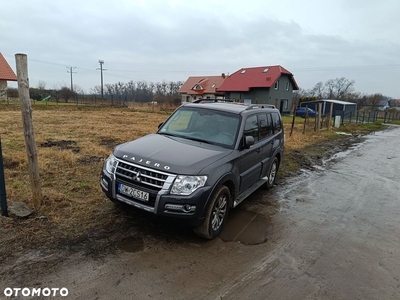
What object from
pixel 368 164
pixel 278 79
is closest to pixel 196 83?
pixel 278 79

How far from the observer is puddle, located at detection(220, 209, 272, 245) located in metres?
3.90

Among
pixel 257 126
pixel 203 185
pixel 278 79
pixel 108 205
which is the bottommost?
pixel 108 205

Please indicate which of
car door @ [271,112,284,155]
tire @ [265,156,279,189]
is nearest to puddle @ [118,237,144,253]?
tire @ [265,156,279,189]

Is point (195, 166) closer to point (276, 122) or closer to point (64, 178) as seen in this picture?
point (276, 122)

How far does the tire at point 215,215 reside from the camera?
11.7ft

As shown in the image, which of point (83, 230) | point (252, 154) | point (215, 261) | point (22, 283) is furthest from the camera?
point (252, 154)

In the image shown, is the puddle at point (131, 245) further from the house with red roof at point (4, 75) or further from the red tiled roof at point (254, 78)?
the red tiled roof at point (254, 78)

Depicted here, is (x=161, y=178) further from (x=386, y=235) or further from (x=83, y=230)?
(x=386, y=235)

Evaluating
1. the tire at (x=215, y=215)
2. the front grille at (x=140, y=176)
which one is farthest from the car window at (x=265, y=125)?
the front grille at (x=140, y=176)

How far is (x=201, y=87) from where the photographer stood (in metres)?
49.8

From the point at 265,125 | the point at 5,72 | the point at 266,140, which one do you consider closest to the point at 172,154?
the point at 266,140

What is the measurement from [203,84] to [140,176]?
4913 cm

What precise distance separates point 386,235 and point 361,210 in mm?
1039

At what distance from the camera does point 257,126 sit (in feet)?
16.9
